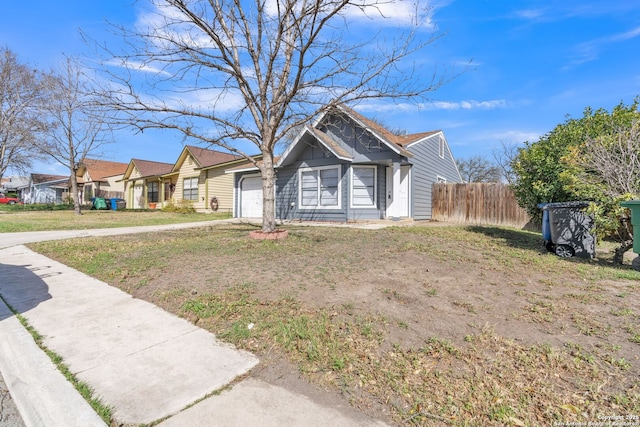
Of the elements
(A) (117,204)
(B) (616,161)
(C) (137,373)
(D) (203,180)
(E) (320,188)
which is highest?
(D) (203,180)

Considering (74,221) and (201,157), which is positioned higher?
(201,157)

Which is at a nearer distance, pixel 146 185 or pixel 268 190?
pixel 268 190

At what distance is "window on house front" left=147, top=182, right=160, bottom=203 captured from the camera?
91.6 feet

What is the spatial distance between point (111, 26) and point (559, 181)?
37.6 ft

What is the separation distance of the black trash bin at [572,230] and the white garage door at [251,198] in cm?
1316

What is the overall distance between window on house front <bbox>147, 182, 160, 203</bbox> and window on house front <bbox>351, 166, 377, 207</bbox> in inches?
858

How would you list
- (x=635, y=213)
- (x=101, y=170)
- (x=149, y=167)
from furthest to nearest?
(x=101, y=170) < (x=149, y=167) < (x=635, y=213)

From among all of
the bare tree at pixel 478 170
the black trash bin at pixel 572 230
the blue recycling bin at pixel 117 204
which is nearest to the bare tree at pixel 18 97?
the blue recycling bin at pixel 117 204

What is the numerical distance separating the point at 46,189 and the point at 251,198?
45100 mm

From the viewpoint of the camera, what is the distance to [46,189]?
145ft

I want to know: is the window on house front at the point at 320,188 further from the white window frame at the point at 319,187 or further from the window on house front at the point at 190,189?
the window on house front at the point at 190,189

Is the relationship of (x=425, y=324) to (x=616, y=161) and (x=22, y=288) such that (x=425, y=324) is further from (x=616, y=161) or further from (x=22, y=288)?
(x=616, y=161)

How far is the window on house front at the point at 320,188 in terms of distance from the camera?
44.0 feet

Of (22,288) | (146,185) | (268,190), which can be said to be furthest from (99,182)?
(22,288)
